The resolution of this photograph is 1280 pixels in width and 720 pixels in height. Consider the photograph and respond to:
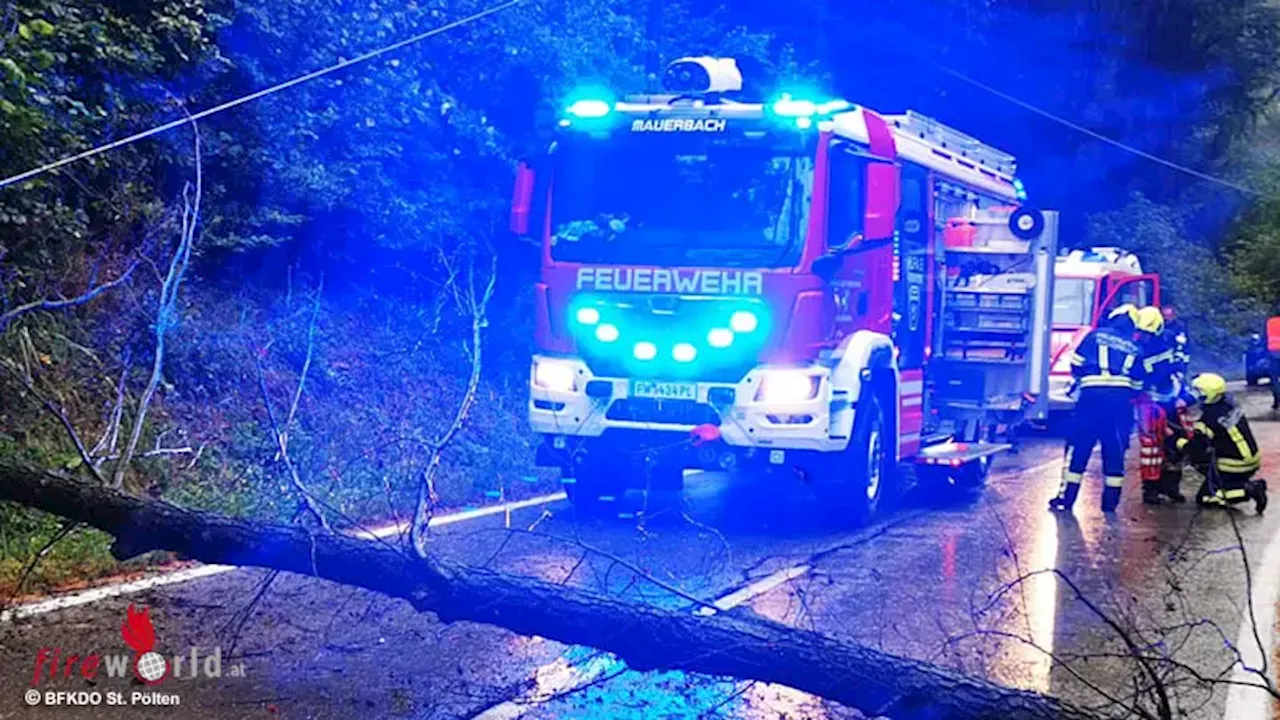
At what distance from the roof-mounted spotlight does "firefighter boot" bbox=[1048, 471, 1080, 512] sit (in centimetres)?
406

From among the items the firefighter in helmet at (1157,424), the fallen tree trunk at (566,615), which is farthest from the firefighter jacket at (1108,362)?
the fallen tree trunk at (566,615)

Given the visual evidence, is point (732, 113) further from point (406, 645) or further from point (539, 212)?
point (406, 645)

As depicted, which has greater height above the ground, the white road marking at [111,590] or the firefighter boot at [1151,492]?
the firefighter boot at [1151,492]

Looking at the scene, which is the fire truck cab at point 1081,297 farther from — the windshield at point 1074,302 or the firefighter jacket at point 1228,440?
the firefighter jacket at point 1228,440

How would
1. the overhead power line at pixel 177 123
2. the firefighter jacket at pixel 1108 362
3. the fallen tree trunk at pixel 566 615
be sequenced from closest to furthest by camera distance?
the fallen tree trunk at pixel 566 615 → the overhead power line at pixel 177 123 → the firefighter jacket at pixel 1108 362

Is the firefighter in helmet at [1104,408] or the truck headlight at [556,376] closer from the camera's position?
the truck headlight at [556,376]

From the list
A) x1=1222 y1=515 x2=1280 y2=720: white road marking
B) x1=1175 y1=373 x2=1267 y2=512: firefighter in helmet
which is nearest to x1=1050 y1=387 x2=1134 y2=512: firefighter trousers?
x1=1175 y1=373 x2=1267 y2=512: firefighter in helmet

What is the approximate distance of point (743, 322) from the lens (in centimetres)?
856

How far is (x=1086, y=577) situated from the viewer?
797 cm

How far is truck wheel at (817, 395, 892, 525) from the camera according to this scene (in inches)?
356

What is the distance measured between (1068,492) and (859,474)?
2403mm

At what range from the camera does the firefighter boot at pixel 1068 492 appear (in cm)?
1059

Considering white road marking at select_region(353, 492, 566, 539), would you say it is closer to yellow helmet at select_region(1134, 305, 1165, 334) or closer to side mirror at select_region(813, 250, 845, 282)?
side mirror at select_region(813, 250, 845, 282)

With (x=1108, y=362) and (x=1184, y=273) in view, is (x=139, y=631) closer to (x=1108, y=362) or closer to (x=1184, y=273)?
(x=1108, y=362)
